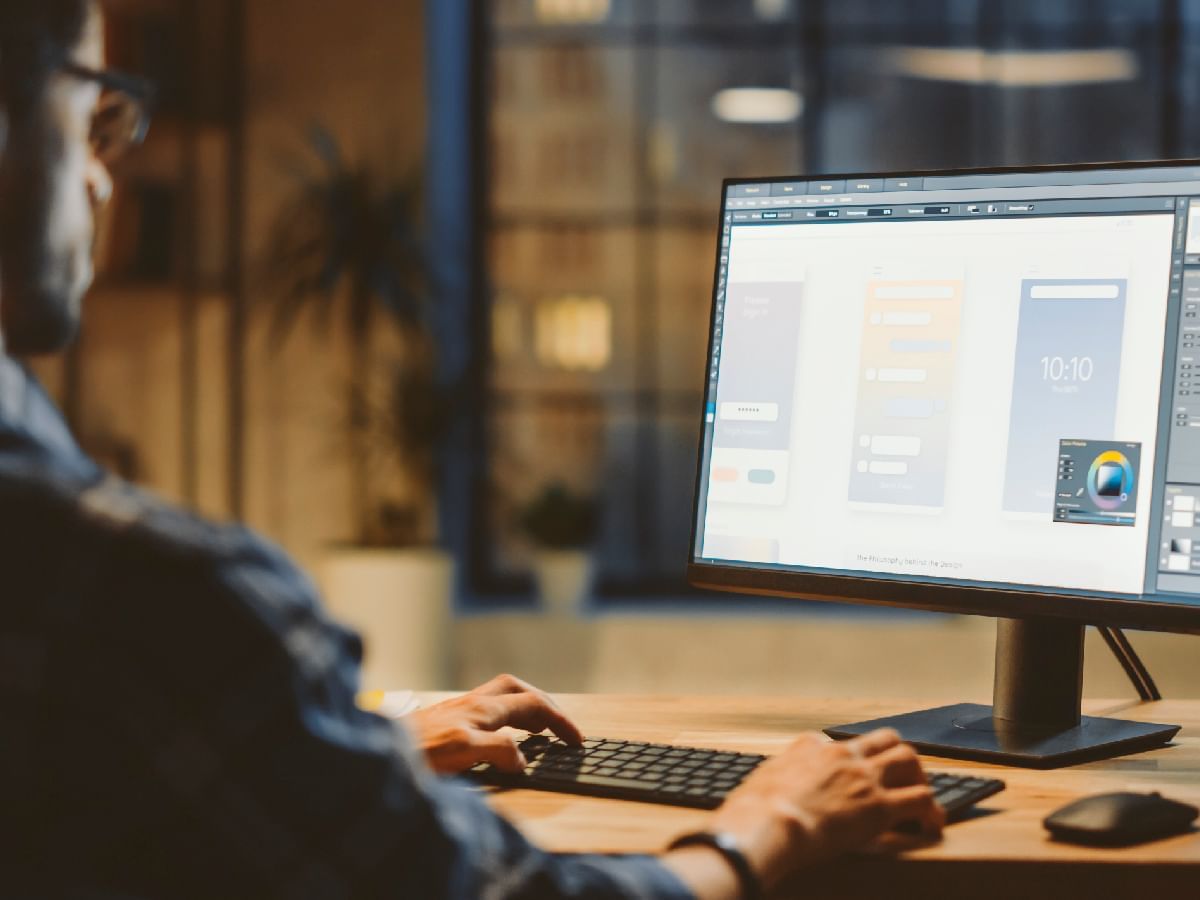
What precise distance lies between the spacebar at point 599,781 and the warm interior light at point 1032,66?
11.6 feet

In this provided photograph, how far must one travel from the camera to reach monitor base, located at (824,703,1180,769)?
1.17 metres

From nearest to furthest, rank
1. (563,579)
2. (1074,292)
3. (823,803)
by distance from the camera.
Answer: (823,803) → (1074,292) → (563,579)

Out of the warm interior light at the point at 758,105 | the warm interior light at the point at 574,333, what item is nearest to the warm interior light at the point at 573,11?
the warm interior light at the point at 758,105

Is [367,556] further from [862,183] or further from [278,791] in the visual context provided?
[278,791]

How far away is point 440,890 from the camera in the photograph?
0.70 m

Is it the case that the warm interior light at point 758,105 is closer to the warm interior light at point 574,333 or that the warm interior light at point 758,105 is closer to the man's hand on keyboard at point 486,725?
the warm interior light at point 574,333

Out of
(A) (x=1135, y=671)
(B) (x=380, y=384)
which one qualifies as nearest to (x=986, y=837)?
(A) (x=1135, y=671)

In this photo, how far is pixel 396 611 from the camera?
376 centimetres

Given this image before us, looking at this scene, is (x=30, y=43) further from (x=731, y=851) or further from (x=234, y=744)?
(x=731, y=851)

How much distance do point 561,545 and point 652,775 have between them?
9.82 feet

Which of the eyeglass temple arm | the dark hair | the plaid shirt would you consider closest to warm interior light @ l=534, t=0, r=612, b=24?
the eyeglass temple arm

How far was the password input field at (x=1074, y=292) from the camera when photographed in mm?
1176

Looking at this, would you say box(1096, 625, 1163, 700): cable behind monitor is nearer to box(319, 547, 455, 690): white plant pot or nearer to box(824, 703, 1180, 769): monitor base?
box(824, 703, 1180, 769): monitor base

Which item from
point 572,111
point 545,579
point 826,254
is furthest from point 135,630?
point 572,111
